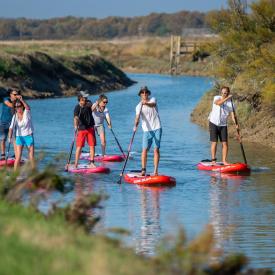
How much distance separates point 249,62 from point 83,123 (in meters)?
10.8

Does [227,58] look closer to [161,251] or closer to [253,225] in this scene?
[253,225]

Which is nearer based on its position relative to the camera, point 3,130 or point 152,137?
point 152,137

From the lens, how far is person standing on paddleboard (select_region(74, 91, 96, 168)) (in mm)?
20750

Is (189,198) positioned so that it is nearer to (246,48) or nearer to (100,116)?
(100,116)

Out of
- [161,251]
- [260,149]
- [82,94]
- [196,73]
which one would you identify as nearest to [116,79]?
[196,73]

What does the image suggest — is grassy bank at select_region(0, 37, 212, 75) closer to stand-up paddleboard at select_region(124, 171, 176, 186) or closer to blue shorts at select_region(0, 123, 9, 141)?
blue shorts at select_region(0, 123, 9, 141)

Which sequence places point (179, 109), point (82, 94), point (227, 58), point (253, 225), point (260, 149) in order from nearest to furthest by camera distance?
point (253, 225), point (82, 94), point (260, 149), point (227, 58), point (179, 109)

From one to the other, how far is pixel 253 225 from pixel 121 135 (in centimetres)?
1587

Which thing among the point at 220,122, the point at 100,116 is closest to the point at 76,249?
the point at 220,122

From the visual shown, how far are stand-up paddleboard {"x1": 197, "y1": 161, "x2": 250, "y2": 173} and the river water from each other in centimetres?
21

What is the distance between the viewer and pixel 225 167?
21047mm

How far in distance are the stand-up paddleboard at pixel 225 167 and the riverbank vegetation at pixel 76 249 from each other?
1084 centimetres

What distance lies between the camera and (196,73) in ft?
289

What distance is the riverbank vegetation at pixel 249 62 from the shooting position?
2830 cm
